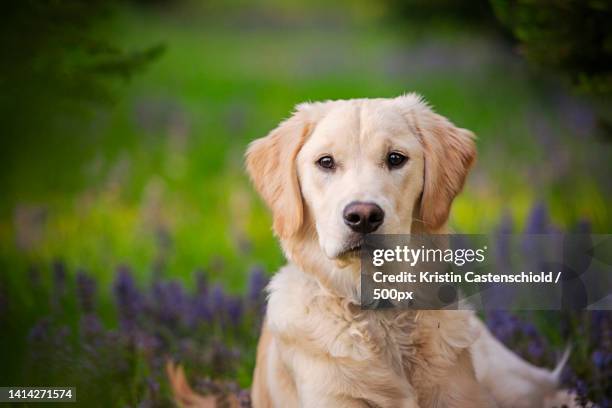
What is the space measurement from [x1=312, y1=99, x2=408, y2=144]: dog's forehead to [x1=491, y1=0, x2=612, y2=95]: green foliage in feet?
4.46

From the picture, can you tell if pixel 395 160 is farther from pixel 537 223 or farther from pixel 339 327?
pixel 537 223

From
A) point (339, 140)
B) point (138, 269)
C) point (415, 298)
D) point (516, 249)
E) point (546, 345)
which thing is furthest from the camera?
point (138, 269)

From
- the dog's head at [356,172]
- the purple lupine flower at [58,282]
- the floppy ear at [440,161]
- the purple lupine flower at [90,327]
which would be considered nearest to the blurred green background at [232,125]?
the purple lupine flower at [58,282]

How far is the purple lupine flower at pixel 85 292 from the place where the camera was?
13.6ft

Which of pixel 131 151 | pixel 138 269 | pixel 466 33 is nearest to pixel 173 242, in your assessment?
pixel 138 269

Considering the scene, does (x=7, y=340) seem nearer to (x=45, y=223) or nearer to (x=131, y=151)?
(x=45, y=223)

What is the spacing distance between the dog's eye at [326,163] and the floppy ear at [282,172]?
5.2 inches

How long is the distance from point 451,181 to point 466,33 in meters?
4.23

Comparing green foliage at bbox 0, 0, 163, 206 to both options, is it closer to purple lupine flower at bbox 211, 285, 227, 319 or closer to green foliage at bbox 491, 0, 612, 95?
purple lupine flower at bbox 211, 285, 227, 319

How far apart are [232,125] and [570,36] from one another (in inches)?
134

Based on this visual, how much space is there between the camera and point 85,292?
4.18 m

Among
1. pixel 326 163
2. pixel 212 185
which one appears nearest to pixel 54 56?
pixel 326 163

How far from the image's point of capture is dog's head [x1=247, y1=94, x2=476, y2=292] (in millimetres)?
2625

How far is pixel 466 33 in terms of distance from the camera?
6754 mm
